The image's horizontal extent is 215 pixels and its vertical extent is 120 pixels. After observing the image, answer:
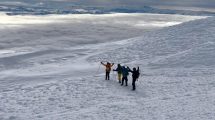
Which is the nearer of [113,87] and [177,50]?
[113,87]

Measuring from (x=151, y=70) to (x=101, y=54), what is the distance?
13.3 metres

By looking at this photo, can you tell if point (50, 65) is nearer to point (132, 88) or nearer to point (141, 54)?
point (141, 54)

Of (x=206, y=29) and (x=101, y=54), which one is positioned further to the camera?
(x=206, y=29)

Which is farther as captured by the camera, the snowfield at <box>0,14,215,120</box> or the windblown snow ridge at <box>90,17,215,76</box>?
the windblown snow ridge at <box>90,17,215,76</box>

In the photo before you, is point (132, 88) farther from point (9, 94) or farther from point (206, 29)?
point (206, 29)

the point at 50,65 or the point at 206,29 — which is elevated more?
the point at 206,29

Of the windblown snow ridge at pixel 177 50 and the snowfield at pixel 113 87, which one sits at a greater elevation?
the windblown snow ridge at pixel 177 50

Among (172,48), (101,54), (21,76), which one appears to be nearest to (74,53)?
(101,54)

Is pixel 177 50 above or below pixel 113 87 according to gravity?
above

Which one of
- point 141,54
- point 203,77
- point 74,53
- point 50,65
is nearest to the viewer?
point 203,77

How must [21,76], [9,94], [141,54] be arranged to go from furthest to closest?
Result: [141,54], [21,76], [9,94]

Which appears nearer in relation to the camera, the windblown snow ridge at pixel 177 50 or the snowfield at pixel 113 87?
the snowfield at pixel 113 87

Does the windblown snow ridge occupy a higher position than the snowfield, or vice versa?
the windblown snow ridge

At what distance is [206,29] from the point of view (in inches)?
2063
